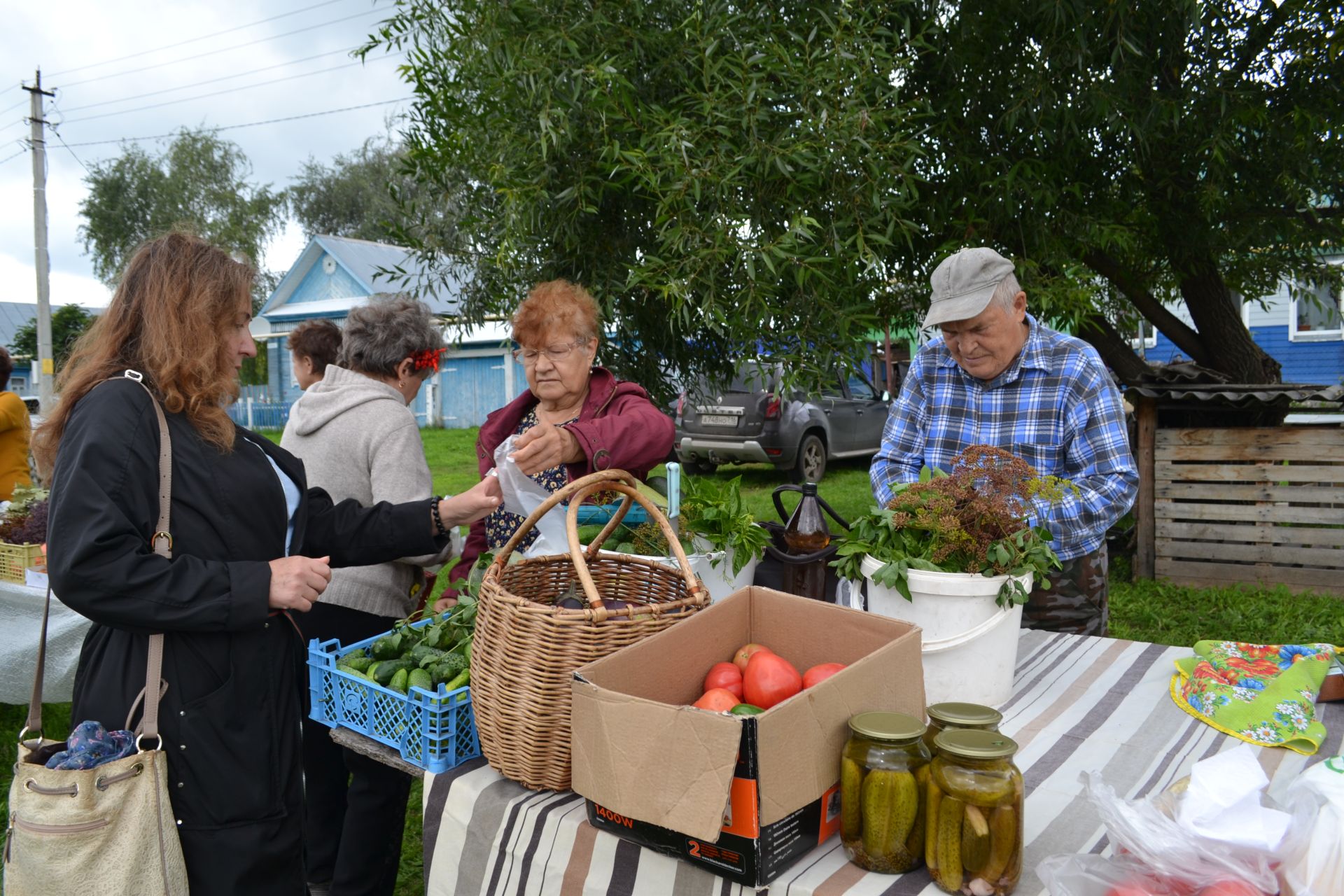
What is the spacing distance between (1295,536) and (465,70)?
6051 millimetres

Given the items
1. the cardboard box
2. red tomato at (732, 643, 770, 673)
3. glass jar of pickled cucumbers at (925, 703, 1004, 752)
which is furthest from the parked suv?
glass jar of pickled cucumbers at (925, 703, 1004, 752)

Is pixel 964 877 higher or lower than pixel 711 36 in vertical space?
lower

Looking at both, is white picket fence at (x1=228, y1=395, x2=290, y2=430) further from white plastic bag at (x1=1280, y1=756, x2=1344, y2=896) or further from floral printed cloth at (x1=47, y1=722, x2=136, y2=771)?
white plastic bag at (x1=1280, y1=756, x2=1344, y2=896)

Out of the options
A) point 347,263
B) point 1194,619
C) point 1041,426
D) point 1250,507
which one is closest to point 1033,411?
point 1041,426

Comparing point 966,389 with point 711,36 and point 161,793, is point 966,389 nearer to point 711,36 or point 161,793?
point 711,36

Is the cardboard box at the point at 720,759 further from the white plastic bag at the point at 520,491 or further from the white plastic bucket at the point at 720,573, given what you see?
the white plastic bag at the point at 520,491

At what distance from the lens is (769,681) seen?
1.47 m

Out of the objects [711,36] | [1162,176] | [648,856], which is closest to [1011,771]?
[648,856]

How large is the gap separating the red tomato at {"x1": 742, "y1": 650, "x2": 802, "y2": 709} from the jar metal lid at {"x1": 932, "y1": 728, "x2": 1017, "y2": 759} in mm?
324

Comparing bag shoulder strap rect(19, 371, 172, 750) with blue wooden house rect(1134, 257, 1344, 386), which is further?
blue wooden house rect(1134, 257, 1344, 386)

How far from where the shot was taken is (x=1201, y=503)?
6.22m

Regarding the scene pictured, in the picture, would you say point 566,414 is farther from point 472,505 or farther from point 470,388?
point 470,388

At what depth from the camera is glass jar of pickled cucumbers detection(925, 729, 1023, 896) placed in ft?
3.67

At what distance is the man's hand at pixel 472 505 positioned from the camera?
2309mm
